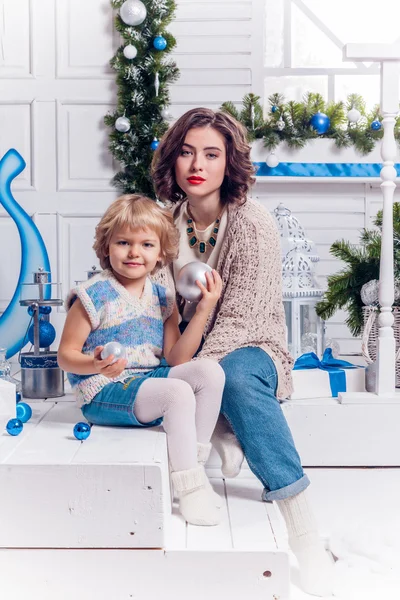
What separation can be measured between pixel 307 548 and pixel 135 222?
759mm

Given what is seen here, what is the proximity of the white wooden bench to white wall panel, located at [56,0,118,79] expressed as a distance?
2664 mm

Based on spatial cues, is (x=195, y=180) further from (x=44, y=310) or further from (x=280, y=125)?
(x=280, y=125)

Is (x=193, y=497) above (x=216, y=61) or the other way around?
the other way around

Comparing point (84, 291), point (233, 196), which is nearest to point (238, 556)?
point (84, 291)

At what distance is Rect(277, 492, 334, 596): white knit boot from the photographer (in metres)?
1.50

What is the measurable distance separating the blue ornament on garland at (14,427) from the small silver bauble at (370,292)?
3.66ft

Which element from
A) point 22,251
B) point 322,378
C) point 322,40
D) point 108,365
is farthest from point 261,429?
point 322,40

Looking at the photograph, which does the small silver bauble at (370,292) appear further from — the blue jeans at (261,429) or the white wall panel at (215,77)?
the white wall panel at (215,77)

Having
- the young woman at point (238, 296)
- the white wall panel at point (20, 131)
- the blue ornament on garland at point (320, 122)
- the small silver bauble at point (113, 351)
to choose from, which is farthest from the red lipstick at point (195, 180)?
the white wall panel at point (20, 131)

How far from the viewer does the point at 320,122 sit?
11.4ft

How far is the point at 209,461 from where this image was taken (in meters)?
1.94

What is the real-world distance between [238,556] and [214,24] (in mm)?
2907

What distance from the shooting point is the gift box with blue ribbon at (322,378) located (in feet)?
7.13

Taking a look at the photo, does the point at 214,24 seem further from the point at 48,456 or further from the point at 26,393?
the point at 48,456
